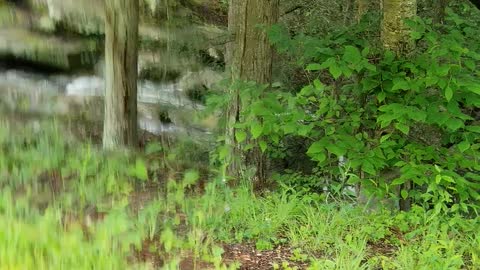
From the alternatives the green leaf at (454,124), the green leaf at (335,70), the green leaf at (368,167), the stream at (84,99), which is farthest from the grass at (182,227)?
the stream at (84,99)

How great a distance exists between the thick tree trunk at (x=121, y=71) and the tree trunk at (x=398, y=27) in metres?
2.83

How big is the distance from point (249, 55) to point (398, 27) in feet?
4.57

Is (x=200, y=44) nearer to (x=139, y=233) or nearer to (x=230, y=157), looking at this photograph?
(x=230, y=157)

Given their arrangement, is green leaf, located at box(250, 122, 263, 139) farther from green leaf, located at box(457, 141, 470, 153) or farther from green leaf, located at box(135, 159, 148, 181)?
green leaf, located at box(135, 159, 148, 181)

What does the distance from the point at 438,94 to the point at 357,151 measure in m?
0.74

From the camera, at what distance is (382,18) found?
4.24 metres

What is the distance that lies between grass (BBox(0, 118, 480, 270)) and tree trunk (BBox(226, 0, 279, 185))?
1.20 ft

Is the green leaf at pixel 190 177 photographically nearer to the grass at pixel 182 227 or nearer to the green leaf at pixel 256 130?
the grass at pixel 182 227

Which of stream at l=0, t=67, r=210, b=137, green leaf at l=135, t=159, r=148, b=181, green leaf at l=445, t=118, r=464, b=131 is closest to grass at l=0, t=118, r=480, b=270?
green leaf at l=135, t=159, r=148, b=181

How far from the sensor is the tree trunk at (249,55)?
15.6 feet

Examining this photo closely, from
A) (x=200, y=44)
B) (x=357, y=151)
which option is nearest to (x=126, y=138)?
(x=200, y=44)

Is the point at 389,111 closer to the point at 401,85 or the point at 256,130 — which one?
the point at 401,85

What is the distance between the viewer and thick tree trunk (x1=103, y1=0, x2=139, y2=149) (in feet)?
18.6

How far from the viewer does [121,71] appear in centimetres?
576
